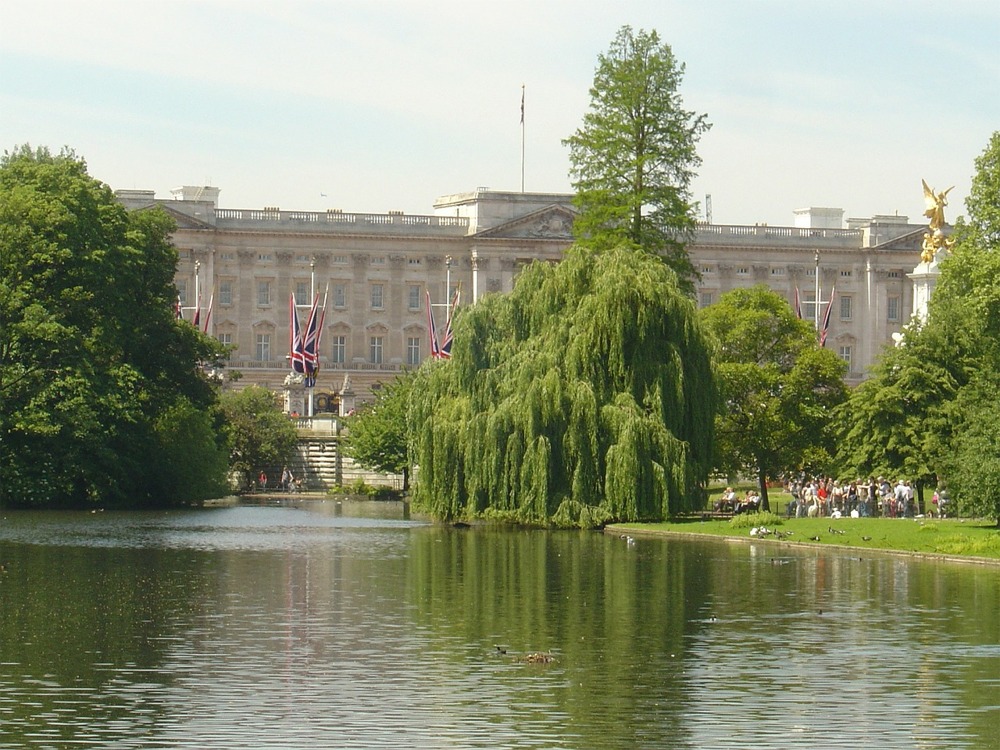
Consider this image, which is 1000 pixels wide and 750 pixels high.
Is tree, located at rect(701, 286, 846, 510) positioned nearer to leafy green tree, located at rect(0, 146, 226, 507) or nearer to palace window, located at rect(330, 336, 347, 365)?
leafy green tree, located at rect(0, 146, 226, 507)

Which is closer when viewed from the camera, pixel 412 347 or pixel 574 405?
pixel 574 405

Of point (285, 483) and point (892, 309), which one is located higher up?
point (892, 309)

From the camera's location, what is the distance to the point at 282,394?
121m

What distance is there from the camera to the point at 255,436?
96688 millimetres

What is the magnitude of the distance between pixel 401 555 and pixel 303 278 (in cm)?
9672

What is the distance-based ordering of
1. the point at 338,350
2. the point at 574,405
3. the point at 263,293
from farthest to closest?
the point at 338,350 → the point at 263,293 → the point at 574,405

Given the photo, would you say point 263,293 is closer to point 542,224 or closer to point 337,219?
point 337,219

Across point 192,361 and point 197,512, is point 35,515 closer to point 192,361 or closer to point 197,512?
point 197,512

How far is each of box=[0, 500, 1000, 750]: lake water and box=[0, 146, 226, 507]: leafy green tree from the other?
800 inches

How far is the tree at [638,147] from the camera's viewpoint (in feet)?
212

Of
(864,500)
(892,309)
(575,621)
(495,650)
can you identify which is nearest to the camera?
(495,650)

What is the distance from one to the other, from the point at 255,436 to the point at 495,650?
72994mm

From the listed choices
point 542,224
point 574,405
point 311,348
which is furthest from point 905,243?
point 574,405

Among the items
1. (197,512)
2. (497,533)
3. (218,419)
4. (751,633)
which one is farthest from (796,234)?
(751,633)
